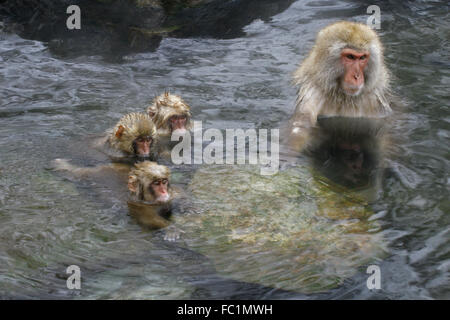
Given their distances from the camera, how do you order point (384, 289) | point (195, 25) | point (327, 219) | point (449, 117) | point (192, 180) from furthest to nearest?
point (195, 25)
point (449, 117)
point (192, 180)
point (327, 219)
point (384, 289)

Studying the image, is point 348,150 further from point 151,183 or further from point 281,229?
point 151,183

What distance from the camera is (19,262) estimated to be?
4.36 meters

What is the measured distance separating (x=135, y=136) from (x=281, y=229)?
1920 mm

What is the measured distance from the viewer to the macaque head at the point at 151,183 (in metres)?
5.20

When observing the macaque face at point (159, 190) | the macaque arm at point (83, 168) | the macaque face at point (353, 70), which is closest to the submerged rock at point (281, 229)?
the macaque face at point (159, 190)

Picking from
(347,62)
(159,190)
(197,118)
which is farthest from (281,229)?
(197,118)

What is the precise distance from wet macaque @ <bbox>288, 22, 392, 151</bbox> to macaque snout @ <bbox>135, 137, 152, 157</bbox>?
4.54 ft

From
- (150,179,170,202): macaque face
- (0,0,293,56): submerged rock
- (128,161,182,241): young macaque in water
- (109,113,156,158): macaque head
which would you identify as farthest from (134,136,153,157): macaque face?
(0,0,293,56): submerged rock

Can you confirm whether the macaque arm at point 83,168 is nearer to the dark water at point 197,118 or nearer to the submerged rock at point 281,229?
the dark water at point 197,118

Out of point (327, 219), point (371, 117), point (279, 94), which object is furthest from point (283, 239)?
point (279, 94)

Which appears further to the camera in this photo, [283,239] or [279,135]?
[279,135]

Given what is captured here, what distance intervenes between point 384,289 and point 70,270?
77.8 inches

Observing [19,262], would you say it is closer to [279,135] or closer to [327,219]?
[327,219]

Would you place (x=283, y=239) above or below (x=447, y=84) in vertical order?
below
